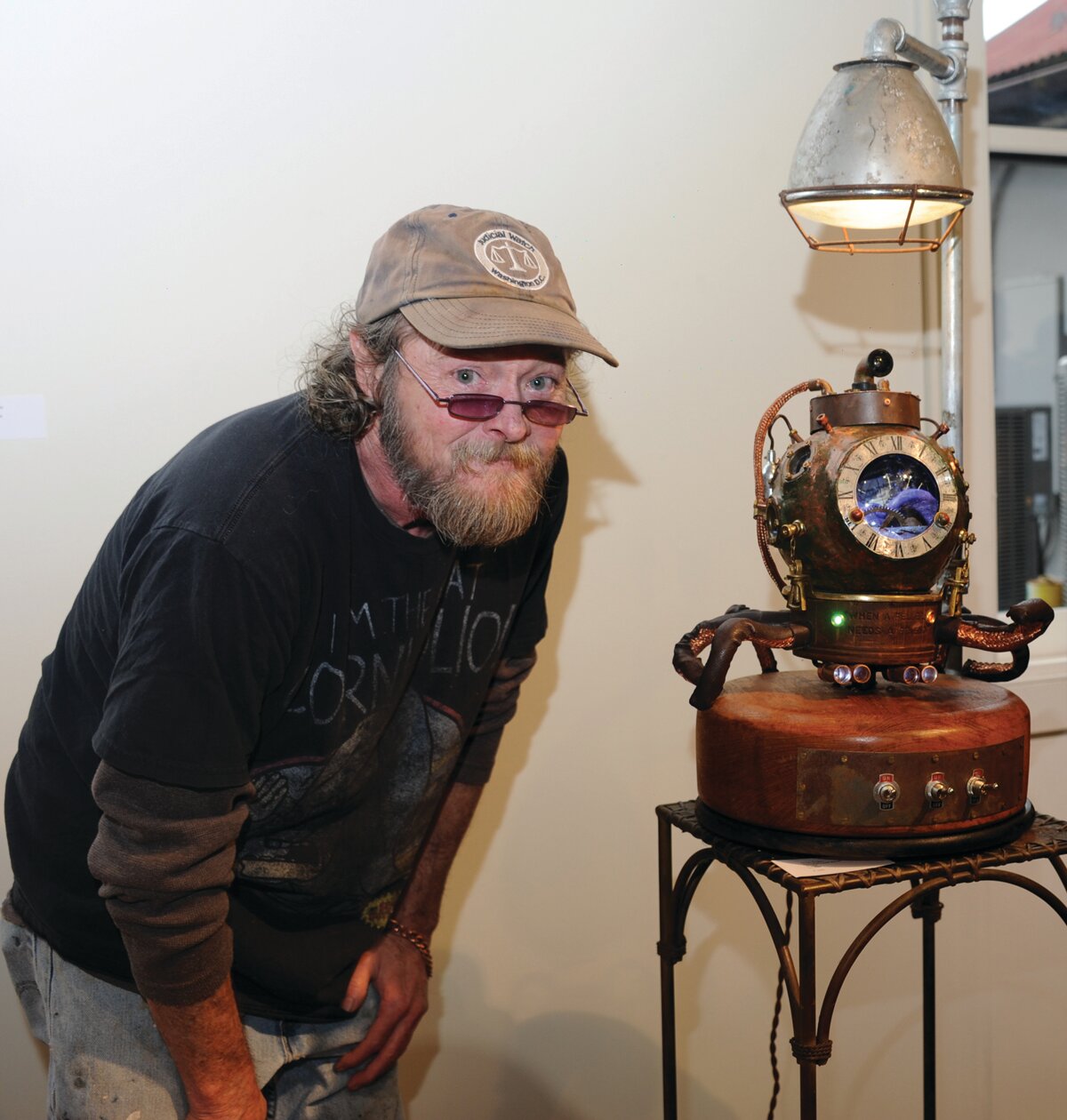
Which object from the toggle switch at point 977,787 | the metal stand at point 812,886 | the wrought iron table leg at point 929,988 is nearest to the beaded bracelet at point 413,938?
the metal stand at point 812,886

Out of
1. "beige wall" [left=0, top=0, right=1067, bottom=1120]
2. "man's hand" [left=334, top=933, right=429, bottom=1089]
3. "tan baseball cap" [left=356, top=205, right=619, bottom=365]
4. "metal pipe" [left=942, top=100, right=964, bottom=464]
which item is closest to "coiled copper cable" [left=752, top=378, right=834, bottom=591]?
"tan baseball cap" [left=356, top=205, right=619, bottom=365]

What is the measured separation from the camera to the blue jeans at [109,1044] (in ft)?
5.03

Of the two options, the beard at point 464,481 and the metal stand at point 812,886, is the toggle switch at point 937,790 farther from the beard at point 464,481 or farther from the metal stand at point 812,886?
the beard at point 464,481

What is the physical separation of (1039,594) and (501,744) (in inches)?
51.2

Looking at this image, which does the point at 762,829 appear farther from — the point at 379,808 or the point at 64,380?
the point at 64,380

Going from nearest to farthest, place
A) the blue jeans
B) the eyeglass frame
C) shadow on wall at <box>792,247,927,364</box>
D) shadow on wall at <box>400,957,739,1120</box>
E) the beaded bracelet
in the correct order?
the eyeglass frame
the blue jeans
the beaded bracelet
shadow on wall at <box>400,957,739,1120</box>
shadow on wall at <box>792,247,927,364</box>

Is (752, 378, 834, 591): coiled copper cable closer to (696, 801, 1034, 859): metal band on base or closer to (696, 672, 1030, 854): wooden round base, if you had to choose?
(696, 672, 1030, 854): wooden round base

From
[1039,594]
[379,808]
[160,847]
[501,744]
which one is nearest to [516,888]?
[501,744]

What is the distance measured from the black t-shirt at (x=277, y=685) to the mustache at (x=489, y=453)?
139mm

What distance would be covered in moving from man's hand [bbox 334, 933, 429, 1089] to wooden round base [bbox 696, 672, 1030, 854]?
0.61m

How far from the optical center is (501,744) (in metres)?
2.14

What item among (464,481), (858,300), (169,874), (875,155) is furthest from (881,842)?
(858,300)

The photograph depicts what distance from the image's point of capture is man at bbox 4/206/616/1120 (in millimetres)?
1299

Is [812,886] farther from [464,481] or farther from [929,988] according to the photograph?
[929,988]
